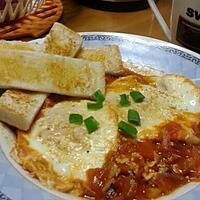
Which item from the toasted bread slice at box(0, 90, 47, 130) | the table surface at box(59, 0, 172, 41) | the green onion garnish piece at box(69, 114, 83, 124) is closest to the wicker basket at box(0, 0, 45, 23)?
the table surface at box(59, 0, 172, 41)

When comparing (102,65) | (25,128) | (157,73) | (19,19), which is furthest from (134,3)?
(25,128)

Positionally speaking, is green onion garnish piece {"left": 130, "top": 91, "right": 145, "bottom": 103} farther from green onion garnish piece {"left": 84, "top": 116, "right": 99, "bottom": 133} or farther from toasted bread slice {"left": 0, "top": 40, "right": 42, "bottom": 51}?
toasted bread slice {"left": 0, "top": 40, "right": 42, "bottom": 51}

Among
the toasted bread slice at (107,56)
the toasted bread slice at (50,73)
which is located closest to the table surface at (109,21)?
the toasted bread slice at (107,56)

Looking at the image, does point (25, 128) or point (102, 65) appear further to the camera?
point (102, 65)

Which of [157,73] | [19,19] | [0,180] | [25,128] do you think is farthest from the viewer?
[19,19]

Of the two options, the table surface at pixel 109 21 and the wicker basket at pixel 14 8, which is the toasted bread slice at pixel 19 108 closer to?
the wicker basket at pixel 14 8

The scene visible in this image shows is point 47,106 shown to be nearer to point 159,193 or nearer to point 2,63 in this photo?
point 2,63

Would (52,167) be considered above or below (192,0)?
below
